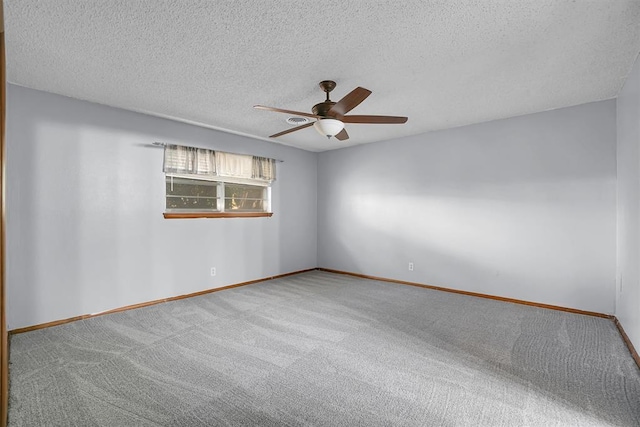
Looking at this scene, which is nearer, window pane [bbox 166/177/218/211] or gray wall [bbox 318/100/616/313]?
gray wall [bbox 318/100/616/313]

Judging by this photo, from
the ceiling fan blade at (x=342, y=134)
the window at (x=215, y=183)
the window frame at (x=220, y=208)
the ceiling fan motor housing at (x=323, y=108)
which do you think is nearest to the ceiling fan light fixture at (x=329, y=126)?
the ceiling fan motor housing at (x=323, y=108)

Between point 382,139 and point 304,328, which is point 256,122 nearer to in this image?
point 382,139

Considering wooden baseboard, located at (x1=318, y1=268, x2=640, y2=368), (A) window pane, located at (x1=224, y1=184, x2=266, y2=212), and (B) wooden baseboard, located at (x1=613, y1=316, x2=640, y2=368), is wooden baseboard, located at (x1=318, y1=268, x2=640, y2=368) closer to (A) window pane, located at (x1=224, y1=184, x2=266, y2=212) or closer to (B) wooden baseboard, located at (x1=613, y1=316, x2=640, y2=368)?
(B) wooden baseboard, located at (x1=613, y1=316, x2=640, y2=368)

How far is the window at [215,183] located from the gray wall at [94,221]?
139 millimetres

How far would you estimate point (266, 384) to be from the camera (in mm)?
2062

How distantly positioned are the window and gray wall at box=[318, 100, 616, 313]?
5.18 ft

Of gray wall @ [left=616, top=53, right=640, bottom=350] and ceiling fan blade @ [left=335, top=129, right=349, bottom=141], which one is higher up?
ceiling fan blade @ [left=335, top=129, right=349, bottom=141]

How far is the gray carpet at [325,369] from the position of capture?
1.77m

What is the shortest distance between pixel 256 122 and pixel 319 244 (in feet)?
9.39

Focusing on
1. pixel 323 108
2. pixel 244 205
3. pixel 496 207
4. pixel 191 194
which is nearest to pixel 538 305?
pixel 496 207

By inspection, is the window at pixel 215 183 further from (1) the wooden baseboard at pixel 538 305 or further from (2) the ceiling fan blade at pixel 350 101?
(2) the ceiling fan blade at pixel 350 101

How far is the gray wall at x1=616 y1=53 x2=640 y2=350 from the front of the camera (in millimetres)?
2404

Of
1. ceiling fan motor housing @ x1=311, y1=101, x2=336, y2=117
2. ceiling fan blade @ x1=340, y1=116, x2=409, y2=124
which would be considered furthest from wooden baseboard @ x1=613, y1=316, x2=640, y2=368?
ceiling fan motor housing @ x1=311, y1=101, x2=336, y2=117

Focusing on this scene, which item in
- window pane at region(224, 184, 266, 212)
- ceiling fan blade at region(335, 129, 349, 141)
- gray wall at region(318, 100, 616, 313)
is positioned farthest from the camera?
window pane at region(224, 184, 266, 212)
